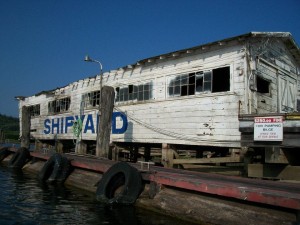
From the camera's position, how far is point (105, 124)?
46.1ft

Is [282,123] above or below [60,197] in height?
above

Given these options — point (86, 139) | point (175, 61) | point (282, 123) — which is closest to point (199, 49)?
point (175, 61)

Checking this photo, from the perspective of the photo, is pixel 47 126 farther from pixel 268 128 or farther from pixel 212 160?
pixel 268 128

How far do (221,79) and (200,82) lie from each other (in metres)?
0.96

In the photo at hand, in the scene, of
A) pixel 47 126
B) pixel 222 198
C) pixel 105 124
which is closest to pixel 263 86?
pixel 105 124

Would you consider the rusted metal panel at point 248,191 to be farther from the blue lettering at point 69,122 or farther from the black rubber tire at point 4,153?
the black rubber tire at point 4,153

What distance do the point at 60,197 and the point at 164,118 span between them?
6120 millimetres

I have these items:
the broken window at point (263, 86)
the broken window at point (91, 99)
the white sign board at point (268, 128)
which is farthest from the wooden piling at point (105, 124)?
the white sign board at point (268, 128)

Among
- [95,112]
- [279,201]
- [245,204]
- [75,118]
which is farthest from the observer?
[75,118]

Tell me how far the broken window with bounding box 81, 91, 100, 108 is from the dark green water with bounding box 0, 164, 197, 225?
331 inches

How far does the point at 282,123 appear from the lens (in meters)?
9.09

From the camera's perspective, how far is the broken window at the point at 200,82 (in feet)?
41.5

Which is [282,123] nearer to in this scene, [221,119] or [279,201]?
[221,119]

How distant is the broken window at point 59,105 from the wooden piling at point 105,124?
931 centimetres
